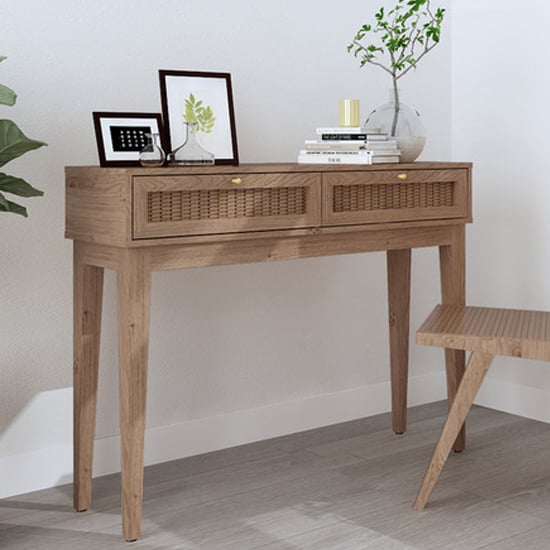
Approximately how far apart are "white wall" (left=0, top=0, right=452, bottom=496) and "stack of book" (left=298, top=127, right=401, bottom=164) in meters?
0.34

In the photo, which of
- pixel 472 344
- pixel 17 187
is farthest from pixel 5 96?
pixel 472 344

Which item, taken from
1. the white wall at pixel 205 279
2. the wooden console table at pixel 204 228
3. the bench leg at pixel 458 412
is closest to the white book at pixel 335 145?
the wooden console table at pixel 204 228

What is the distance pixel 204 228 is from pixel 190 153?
0.21m

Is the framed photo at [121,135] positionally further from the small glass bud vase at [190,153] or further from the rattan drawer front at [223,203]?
the rattan drawer front at [223,203]

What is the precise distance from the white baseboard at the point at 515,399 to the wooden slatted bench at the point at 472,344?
2.55 feet

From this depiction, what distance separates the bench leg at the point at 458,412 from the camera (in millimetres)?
2080

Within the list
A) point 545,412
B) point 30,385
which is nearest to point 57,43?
point 30,385

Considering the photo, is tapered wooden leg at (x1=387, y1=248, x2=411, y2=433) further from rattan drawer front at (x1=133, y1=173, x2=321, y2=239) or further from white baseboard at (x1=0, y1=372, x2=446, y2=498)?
rattan drawer front at (x1=133, y1=173, x2=321, y2=239)

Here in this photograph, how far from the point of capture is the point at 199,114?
89.0 inches

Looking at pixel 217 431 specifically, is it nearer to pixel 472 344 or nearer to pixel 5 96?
pixel 472 344

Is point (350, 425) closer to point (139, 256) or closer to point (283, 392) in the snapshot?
point (283, 392)

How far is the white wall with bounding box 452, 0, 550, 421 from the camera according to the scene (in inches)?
116

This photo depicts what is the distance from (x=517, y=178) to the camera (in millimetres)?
3018

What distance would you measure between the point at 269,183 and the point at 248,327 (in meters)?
0.74
